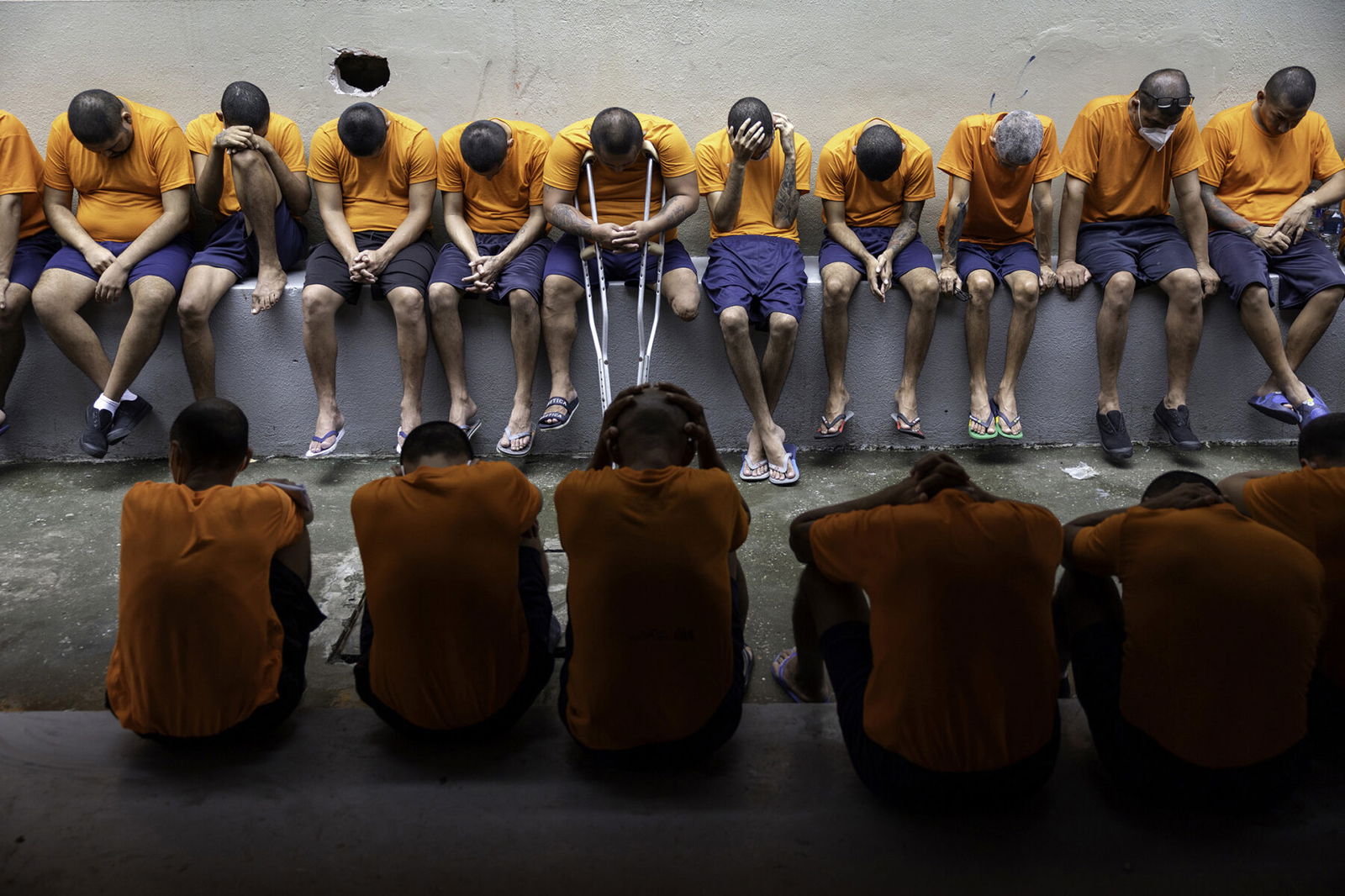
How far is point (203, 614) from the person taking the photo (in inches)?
84.2

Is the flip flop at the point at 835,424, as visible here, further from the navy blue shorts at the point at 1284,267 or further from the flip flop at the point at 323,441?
the flip flop at the point at 323,441

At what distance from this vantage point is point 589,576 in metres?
2.13

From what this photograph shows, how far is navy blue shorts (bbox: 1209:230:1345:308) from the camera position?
4523mm

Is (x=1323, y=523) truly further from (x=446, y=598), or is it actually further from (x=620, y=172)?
(x=620, y=172)

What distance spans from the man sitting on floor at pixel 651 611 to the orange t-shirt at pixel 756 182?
2757 millimetres

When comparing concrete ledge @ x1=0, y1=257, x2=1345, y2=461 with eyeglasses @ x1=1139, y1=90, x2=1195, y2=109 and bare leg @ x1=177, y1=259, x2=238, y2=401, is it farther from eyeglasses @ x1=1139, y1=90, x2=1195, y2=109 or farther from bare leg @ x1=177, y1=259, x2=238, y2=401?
eyeglasses @ x1=1139, y1=90, x2=1195, y2=109

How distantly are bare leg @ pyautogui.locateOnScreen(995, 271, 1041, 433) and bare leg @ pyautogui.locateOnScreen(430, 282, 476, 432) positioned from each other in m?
2.50

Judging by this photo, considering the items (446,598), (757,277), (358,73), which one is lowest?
(446,598)

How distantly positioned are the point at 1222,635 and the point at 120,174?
4.88 meters

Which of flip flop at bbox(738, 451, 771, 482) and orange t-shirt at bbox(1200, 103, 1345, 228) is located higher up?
orange t-shirt at bbox(1200, 103, 1345, 228)

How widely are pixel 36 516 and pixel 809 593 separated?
339 centimetres

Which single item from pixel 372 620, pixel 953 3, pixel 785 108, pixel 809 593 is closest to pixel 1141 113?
pixel 953 3

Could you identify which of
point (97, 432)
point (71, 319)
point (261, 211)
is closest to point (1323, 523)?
point (261, 211)

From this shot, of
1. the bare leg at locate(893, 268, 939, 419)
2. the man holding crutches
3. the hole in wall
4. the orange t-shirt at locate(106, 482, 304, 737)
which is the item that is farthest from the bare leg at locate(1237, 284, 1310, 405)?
the hole in wall
